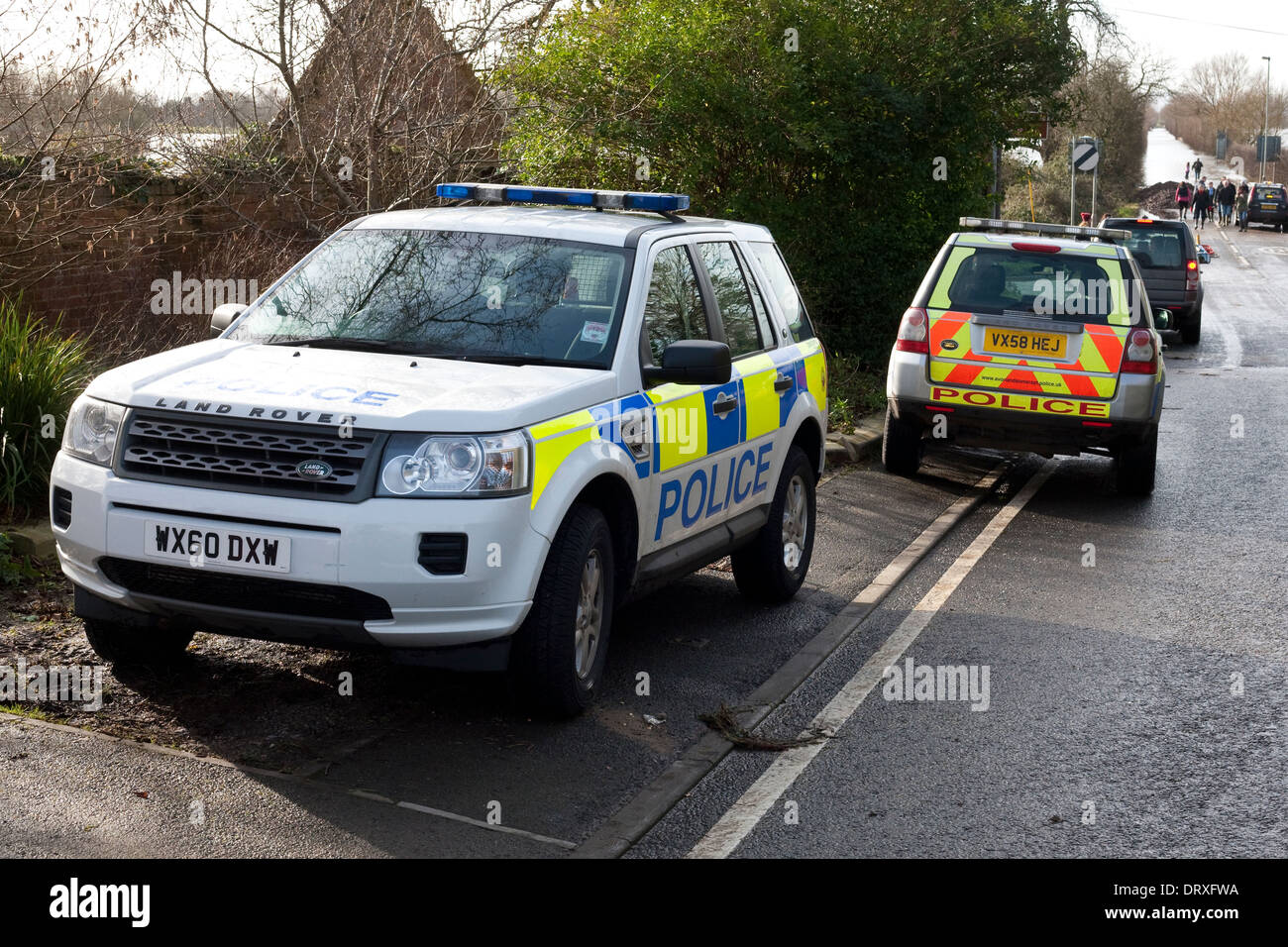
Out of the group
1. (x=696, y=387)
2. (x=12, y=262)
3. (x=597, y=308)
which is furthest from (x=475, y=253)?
(x=12, y=262)

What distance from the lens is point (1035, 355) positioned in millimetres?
10828

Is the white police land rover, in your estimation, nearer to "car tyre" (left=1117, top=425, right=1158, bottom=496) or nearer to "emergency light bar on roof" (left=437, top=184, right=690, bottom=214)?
"emergency light bar on roof" (left=437, top=184, right=690, bottom=214)

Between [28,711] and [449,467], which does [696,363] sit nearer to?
[449,467]

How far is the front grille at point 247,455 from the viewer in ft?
16.2

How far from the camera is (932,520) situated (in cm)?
1026

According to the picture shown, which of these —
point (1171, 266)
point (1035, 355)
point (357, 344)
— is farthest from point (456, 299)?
point (1171, 266)

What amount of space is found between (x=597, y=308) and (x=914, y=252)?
35.7 feet

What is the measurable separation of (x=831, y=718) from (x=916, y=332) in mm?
5668

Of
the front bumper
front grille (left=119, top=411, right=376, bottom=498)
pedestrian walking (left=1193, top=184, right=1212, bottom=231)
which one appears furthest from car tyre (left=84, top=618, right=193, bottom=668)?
pedestrian walking (left=1193, top=184, right=1212, bottom=231)

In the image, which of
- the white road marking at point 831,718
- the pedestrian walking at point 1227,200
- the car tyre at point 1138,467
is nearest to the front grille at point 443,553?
the white road marking at point 831,718

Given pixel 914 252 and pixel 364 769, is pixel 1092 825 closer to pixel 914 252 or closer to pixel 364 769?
pixel 364 769

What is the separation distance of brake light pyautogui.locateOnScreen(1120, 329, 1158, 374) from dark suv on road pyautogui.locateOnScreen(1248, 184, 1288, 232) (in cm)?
5723

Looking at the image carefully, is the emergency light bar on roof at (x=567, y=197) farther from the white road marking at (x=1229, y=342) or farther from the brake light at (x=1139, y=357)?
the white road marking at (x=1229, y=342)

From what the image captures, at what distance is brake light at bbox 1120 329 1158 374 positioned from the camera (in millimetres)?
10719
